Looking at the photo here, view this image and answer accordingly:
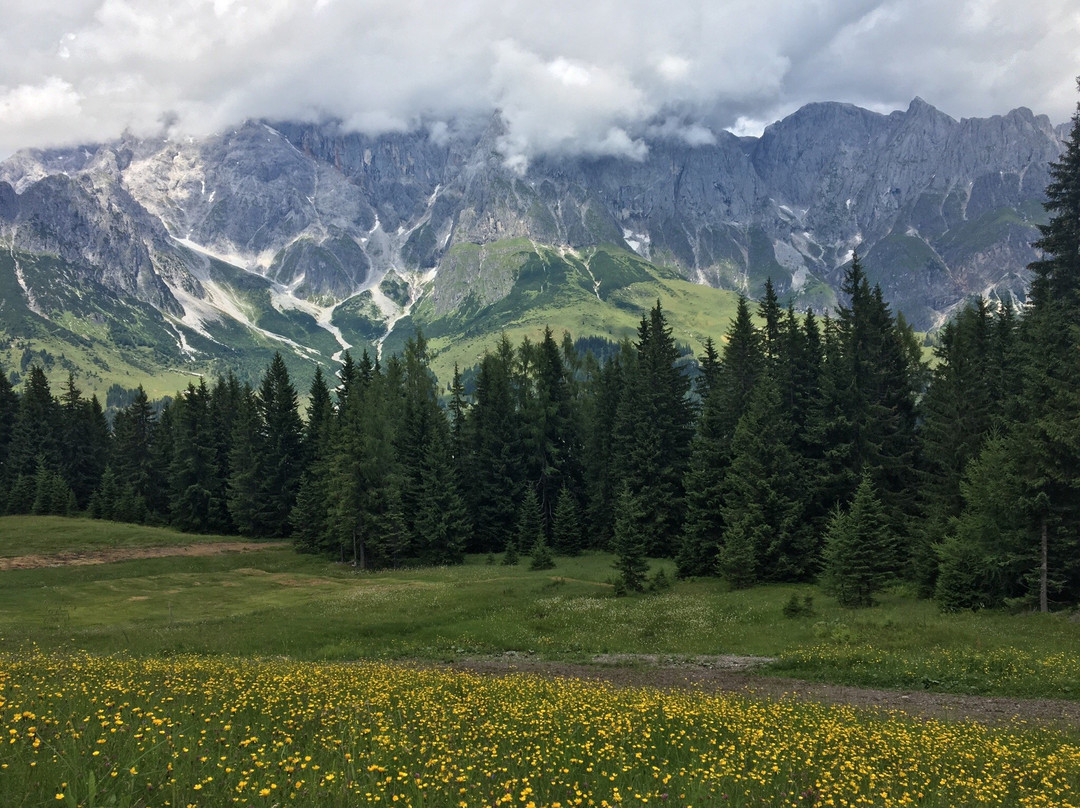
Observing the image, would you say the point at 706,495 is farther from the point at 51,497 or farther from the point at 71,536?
the point at 51,497

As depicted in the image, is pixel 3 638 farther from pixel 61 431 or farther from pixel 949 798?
pixel 61 431

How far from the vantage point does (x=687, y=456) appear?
2773 inches

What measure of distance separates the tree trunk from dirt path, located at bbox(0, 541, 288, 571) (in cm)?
6983

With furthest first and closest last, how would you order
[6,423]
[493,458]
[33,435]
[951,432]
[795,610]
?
[6,423] < [33,435] < [493,458] < [951,432] < [795,610]

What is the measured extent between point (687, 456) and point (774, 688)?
49.9 meters

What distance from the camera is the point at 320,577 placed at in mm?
61594

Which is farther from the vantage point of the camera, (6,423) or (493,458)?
(6,423)

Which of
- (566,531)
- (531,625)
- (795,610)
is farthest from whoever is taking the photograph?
(566,531)

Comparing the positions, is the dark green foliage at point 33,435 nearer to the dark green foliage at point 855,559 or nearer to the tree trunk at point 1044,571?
the dark green foliage at point 855,559

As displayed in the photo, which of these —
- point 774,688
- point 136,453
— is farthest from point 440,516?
point 136,453

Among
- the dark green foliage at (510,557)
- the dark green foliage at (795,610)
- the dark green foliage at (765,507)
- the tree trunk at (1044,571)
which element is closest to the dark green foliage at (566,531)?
the dark green foliage at (510,557)

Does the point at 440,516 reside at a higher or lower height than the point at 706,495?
lower

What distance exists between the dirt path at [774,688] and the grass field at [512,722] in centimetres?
132

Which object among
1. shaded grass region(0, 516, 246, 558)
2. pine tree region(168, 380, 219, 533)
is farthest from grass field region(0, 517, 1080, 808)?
pine tree region(168, 380, 219, 533)
